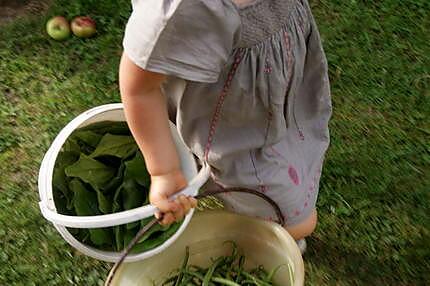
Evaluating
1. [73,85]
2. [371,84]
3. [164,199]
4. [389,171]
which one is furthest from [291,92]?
[73,85]

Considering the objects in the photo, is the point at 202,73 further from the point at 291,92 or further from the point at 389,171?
the point at 389,171

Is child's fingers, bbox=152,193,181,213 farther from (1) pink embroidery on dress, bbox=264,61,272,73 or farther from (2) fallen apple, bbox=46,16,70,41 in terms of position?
(2) fallen apple, bbox=46,16,70,41

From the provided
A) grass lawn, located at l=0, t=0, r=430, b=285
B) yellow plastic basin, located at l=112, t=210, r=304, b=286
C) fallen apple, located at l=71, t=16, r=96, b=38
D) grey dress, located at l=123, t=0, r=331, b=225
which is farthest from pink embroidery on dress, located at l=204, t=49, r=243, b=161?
fallen apple, located at l=71, t=16, r=96, b=38

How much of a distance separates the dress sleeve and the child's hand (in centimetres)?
26

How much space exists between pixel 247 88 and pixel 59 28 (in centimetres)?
116

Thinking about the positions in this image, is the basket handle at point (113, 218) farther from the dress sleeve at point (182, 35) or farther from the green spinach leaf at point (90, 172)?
the dress sleeve at point (182, 35)

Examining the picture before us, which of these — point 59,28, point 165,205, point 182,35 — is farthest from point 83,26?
point 182,35

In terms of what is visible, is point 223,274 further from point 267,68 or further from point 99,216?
point 267,68

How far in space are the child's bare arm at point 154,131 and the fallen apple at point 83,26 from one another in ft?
3.52

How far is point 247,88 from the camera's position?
1326 millimetres

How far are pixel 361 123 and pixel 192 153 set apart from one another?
71 centimetres

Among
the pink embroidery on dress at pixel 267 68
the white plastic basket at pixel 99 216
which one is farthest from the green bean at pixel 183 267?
the pink embroidery on dress at pixel 267 68

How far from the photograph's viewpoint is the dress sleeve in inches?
42.2

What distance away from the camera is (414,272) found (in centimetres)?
176
